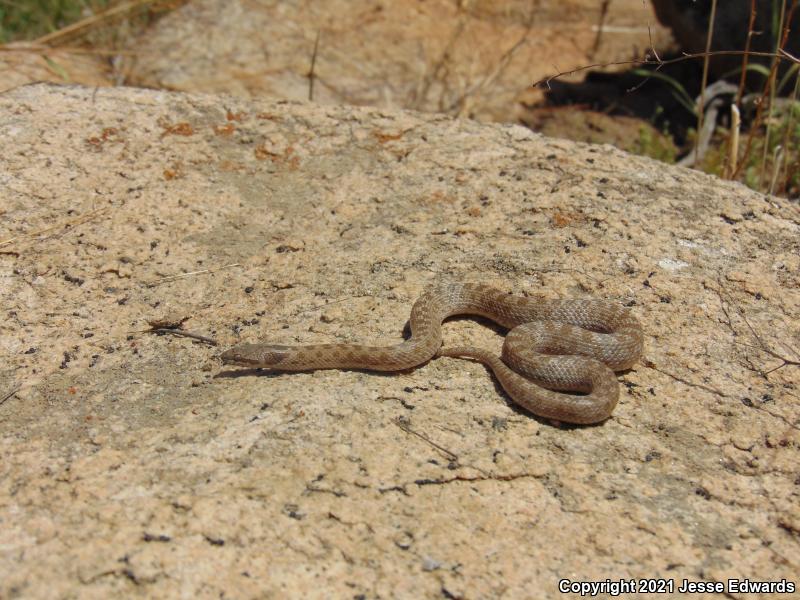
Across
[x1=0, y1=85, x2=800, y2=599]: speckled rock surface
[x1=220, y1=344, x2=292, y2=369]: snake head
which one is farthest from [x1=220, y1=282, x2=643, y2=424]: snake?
[x1=0, y1=85, x2=800, y2=599]: speckled rock surface

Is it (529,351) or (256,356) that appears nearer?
(256,356)

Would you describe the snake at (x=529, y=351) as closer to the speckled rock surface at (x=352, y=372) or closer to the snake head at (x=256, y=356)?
Answer: the snake head at (x=256, y=356)

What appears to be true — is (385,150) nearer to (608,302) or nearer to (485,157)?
(485,157)

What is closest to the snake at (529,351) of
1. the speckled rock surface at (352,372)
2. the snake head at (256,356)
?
the snake head at (256,356)

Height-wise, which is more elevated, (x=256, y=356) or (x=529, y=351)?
(x=529, y=351)

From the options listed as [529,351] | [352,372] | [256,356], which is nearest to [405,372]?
[352,372]

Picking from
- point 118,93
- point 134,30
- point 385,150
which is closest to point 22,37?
point 134,30

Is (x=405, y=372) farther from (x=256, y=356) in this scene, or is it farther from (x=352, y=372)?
(x=256, y=356)
